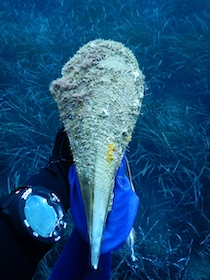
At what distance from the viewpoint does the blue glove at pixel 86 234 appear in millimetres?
944

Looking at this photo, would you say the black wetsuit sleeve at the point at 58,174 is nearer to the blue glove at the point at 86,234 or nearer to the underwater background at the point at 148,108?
the blue glove at the point at 86,234

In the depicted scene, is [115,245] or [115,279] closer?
[115,245]

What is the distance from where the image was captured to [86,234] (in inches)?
36.3

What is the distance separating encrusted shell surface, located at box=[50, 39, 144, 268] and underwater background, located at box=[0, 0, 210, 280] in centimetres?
114

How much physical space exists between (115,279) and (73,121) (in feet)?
4.24

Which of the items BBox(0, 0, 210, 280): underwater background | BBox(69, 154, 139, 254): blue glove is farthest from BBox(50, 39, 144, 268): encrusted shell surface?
BBox(0, 0, 210, 280): underwater background

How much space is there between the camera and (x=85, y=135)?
0.87 meters

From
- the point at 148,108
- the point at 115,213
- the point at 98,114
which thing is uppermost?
the point at 98,114

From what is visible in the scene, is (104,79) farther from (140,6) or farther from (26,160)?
(140,6)

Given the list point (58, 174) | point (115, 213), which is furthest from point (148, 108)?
point (115, 213)

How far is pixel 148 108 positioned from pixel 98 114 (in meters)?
1.48

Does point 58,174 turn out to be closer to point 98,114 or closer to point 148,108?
point 98,114

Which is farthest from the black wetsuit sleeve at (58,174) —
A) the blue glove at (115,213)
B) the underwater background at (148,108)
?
the underwater background at (148,108)

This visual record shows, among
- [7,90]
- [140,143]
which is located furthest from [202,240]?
[7,90]
